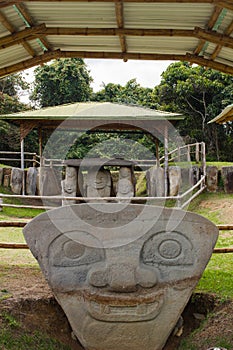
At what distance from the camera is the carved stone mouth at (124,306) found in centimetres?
370

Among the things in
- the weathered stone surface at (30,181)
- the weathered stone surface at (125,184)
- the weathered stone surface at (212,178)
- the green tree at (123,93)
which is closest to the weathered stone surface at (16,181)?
the weathered stone surface at (30,181)

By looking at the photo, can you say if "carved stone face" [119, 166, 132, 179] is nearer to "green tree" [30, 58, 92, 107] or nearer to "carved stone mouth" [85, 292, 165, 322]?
"carved stone mouth" [85, 292, 165, 322]

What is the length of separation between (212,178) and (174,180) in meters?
1.17

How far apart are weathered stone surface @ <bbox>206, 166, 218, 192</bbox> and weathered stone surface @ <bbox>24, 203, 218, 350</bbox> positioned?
795 cm

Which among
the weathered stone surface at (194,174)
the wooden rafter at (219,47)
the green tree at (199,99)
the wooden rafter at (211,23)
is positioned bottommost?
the weathered stone surface at (194,174)

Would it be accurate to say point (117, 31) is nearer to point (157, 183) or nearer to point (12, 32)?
point (12, 32)

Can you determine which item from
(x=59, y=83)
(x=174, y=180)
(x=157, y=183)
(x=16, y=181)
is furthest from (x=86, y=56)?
(x=59, y=83)

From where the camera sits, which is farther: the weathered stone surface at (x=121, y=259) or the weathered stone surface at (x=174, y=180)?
the weathered stone surface at (x=174, y=180)

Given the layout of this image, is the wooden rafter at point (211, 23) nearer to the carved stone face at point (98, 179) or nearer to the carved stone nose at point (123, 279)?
the carved stone nose at point (123, 279)

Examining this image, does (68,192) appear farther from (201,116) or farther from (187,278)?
(201,116)

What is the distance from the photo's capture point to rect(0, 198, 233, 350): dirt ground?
4.19 metres

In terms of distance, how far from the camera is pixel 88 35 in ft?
18.0

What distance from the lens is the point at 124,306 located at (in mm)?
3756

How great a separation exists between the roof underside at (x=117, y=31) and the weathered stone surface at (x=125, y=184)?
15.3 ft
